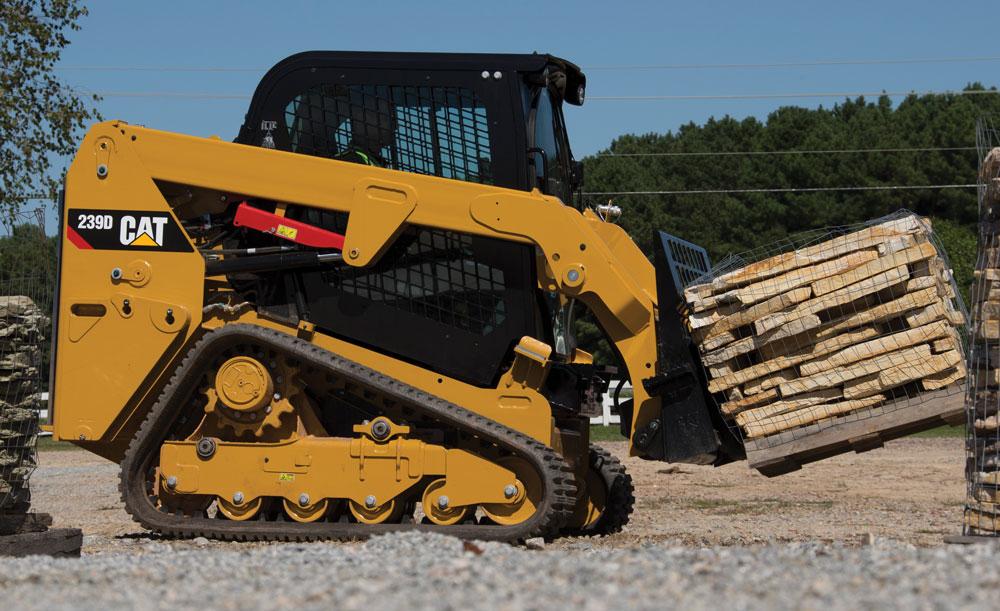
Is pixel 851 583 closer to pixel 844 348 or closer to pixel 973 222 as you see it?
pixel 844 348

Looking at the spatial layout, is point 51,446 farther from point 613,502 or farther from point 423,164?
point 423,164

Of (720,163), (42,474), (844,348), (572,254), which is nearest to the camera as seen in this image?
(844,348)

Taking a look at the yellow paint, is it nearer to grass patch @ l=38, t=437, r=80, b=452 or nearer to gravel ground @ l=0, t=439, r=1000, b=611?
gravel ground @ l=0, t=439, r=1000, b=611

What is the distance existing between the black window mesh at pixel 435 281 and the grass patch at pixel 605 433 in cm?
1456

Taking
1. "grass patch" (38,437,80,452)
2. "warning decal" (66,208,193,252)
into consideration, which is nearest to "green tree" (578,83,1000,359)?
"grass patch" (38,437,80,452)

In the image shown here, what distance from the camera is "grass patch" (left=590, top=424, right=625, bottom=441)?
2525 cm

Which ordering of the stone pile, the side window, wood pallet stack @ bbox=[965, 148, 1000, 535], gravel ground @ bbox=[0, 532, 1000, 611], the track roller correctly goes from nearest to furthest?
gravel ground @ bbox=[0, 532, 1000, 611], wood pallet stack @ bbox=[965, 148, 1000, 535], the track roller, the stone pile, the side window

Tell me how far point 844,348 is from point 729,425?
945 millimetres

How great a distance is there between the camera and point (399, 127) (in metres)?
9.82

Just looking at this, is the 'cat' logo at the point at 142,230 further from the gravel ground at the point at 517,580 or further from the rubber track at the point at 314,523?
the gravel ground at the point at 517,580

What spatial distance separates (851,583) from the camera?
5301mm

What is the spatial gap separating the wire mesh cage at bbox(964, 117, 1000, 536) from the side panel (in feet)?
17.0

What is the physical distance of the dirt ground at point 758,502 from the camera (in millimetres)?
10531

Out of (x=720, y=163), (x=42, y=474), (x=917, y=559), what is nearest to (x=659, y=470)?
(x=42, y=474)
